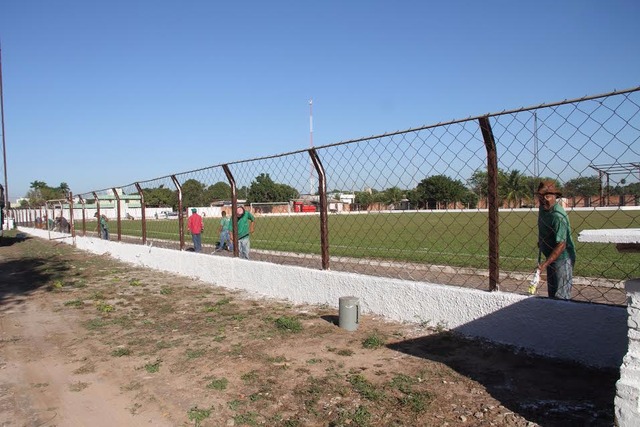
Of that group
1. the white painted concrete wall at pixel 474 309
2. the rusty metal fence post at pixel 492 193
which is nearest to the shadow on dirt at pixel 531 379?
the white painted concrete wall at pixel 474 309

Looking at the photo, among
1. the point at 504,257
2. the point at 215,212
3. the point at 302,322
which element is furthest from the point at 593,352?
the point at 215,212

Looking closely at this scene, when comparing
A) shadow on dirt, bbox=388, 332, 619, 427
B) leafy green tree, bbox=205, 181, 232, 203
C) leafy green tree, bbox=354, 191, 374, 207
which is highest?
leafy green tree, bbox=205, 181, 232, 203

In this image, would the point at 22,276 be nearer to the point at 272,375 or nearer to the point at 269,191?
the point at 269,191

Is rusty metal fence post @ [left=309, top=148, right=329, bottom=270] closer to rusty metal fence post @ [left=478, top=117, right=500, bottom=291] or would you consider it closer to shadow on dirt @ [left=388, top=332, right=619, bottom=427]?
shadow on dirt @ [left=388, top=332, right=619, bottom=427]

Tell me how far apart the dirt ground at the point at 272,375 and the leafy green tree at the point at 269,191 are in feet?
6.41

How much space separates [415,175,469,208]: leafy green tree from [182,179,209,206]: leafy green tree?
19.3 ft

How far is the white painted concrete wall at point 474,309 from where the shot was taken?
3.82m

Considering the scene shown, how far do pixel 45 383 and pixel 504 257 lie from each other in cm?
1013

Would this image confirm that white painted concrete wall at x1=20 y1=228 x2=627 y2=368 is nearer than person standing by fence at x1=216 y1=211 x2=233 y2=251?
Yes

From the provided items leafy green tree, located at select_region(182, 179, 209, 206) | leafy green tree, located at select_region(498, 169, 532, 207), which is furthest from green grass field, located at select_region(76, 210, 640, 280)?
leafy green tree, located at select_region(182, 179, 209, 206)

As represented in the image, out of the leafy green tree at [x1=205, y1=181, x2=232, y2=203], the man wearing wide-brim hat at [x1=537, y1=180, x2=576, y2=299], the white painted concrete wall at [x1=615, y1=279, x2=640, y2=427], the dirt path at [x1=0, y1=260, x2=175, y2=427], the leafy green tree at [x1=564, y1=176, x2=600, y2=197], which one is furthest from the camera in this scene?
the leafy green tree at [x1=205, y1=181, x2=232, y2=203]

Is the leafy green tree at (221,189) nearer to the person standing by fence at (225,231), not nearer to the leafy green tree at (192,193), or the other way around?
the leafy green tree at (192,193)

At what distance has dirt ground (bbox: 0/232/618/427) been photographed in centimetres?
328

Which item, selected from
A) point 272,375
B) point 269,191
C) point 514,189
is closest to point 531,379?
point 514,189
